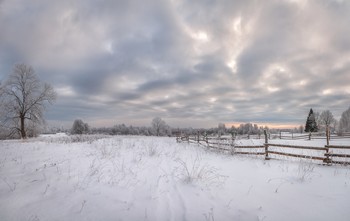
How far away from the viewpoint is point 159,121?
95.1m

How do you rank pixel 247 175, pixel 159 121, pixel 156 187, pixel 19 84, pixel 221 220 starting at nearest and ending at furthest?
pixel 221 220 → pixel 156 187 → pixel 247 175 → pixel 19 84 → pixel 159 121

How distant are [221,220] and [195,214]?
21.5 inches

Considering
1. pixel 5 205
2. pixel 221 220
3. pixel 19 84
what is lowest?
pixel 221 220

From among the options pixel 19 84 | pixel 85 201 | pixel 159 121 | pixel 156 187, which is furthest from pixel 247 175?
pixel 159 121

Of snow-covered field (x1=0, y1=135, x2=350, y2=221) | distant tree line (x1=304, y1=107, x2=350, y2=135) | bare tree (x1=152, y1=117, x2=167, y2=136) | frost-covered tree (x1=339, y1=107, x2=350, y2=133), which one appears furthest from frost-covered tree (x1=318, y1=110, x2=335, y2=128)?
snow-covered field (x1=0, y1=135, x2=350, y2=221)

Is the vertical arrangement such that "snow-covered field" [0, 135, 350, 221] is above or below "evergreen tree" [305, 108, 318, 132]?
below

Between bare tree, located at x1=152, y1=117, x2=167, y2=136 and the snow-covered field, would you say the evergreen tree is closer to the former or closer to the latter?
bare tree, located at x1=152, y1=117, x2=167, y2=136

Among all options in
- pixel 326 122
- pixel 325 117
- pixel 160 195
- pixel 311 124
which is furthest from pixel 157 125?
pixel 160 195

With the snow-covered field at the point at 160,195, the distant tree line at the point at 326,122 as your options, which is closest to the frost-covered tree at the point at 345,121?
the distant tree line at the point at 326,122

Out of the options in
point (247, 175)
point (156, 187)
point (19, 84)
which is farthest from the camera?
point (19, 84)

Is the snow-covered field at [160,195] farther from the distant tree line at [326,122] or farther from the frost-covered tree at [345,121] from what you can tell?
the frost-covered tree at [345,121]

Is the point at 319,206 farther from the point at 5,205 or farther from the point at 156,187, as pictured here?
the point at 5,205

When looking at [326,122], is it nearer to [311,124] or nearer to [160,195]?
[311,124]

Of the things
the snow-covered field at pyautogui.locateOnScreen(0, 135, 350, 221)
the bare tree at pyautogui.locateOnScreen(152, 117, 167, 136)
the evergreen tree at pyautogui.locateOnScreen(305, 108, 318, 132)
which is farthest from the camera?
the bare tree at pyautogui.locateOnScreen(152, 117, 167, 136)
